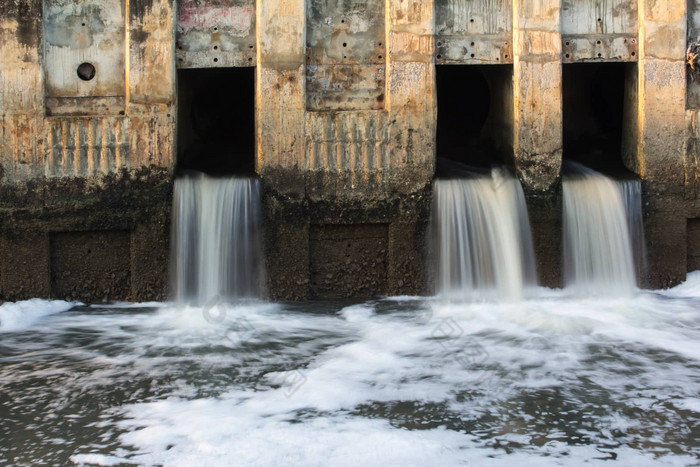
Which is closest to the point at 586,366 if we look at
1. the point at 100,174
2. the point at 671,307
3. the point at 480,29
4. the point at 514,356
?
Result: the point at 514,356

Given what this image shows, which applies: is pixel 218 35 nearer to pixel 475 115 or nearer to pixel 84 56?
pixel 84 56

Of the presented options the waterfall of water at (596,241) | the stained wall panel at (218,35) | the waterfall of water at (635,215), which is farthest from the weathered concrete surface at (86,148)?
the waterfall of water at (635,215)

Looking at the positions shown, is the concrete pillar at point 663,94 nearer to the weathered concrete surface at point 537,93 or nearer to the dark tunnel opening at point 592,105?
the weathered concrete surface at point 537,93

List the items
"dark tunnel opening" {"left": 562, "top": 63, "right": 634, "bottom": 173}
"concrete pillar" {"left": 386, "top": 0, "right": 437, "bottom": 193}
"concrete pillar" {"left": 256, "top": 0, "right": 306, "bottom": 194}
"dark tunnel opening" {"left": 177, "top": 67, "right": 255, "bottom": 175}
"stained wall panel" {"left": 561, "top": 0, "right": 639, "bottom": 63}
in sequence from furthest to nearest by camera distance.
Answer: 1. "dark tunnel opening" {"left": 562, "top": 63, "right": 634, "bottom": 173}
2. "dark tunnel opening" {"left": 177, "top": 67, "right": 255, "bottom": 175}
3. "stained wall panel" {"left": 561, "top": 0, "right": 639, "bottom": 63}
4. "concrete pillar" {"left": 386, "top": 0, "right": 437, "bottom": 193}
5. "concrete pillar" {"left": 256, "top": 0, "right": 306, "bottom": 194}

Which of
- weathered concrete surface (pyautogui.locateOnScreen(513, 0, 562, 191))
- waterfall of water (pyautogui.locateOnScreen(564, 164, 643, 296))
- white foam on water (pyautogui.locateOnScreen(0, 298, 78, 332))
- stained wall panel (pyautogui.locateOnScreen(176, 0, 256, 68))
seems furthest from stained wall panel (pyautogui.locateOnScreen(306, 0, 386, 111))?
white foam on water (pyautogui.locateOnScreen(0, 298, 78, 332))

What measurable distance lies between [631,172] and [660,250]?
0.89 metres

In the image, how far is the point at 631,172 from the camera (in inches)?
366

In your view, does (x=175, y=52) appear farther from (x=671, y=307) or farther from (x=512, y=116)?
(x=671, y=307)

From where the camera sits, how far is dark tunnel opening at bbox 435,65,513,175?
369 inches

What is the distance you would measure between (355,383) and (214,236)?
300 centimetres

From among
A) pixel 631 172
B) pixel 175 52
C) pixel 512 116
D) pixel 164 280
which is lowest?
pixel 164 280

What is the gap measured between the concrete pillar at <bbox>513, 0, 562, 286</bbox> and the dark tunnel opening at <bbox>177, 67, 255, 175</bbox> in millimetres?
2848

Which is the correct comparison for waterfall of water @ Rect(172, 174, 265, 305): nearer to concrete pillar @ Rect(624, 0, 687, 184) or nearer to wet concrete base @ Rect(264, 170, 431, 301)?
wet concrete base @ Rect(264, 170, 431, 301)

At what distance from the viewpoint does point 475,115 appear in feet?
35.0
